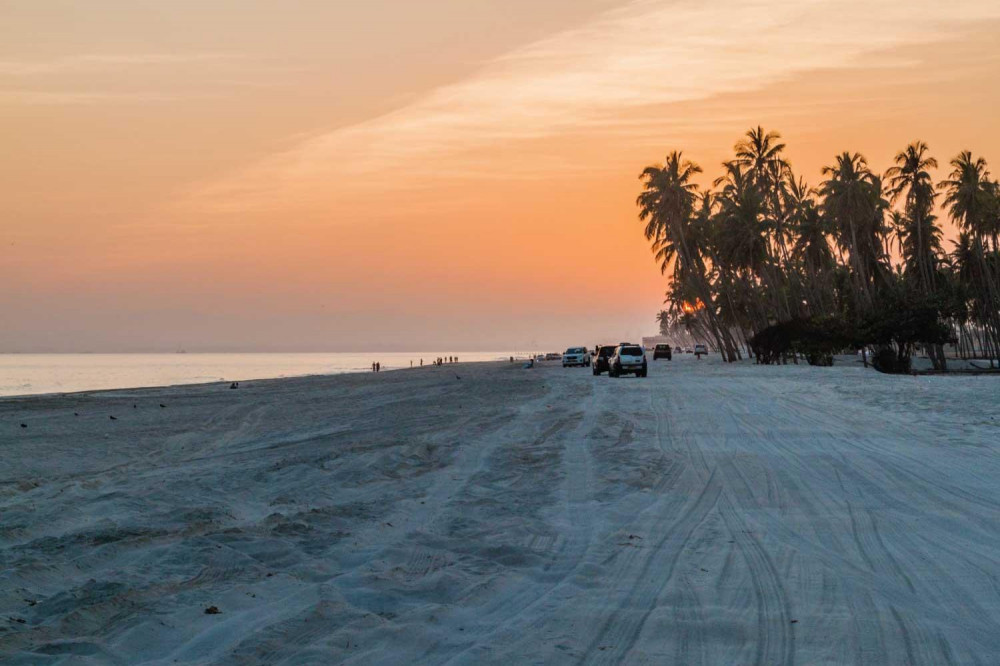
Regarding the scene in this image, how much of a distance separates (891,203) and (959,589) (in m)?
80.5

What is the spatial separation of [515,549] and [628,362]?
39355mm

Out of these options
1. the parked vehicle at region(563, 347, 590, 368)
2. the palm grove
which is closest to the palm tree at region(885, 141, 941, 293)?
the palm grove

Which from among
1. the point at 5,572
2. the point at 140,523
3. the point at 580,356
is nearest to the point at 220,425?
the point at 140,523

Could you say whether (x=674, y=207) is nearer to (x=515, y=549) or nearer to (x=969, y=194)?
(x=969, y=194)

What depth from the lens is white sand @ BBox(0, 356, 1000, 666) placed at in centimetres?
526

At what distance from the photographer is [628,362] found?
46.6 metres

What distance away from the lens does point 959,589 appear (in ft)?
20.5

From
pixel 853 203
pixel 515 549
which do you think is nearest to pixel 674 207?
pixel 853 203

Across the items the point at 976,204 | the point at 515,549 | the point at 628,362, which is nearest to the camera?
the point at 515,549

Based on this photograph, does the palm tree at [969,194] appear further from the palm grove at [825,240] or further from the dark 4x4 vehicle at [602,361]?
the dark 4x4 vehicle at [602,361]

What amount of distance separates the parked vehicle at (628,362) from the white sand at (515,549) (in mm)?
28548

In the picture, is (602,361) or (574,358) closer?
(602,361)

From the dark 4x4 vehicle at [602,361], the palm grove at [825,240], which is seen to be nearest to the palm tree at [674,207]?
the palm grove at [825,240]

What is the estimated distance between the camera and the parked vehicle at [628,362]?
153ft
